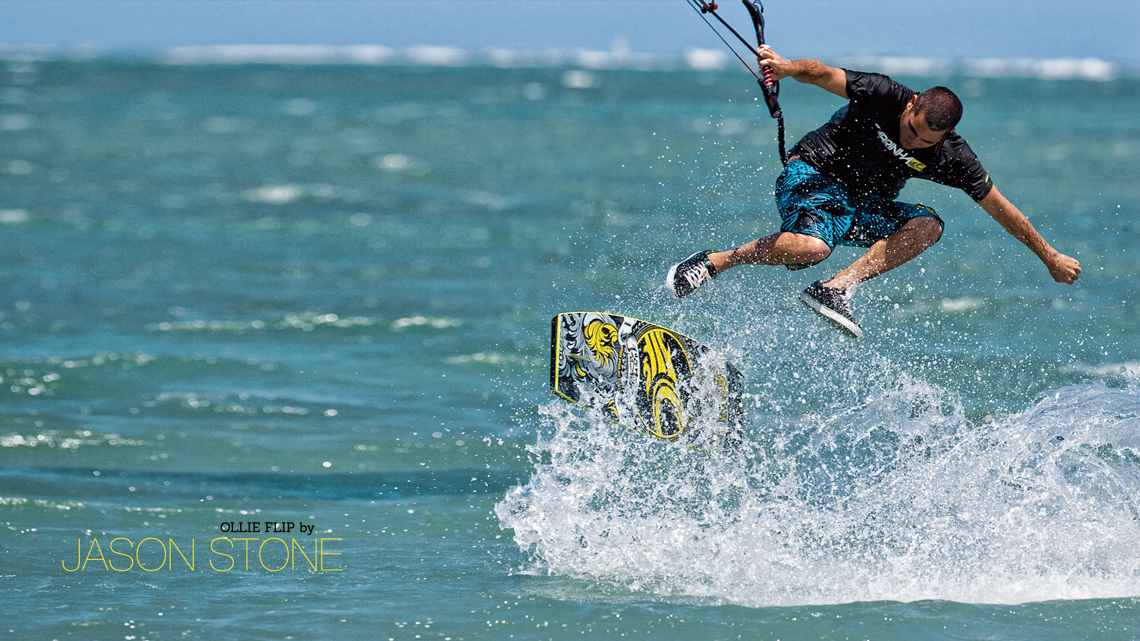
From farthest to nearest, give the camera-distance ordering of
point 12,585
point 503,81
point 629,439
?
point 503,81, point 629,439, point 12,585

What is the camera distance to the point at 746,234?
16797 millimetres

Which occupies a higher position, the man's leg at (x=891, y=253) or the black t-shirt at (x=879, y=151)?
the black t-shirt at (x=879, y=151)

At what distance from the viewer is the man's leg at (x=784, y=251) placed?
22.4 ft

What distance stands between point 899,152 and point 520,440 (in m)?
3.60

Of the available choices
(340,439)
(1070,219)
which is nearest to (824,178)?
(340,439)

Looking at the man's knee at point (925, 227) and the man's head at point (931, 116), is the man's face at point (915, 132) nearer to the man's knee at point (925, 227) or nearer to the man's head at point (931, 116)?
the man's head at point (931, 116)

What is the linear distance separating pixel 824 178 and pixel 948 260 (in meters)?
8.87

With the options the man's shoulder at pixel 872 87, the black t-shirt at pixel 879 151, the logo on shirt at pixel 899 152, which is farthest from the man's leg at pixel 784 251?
the man's shoulder at pixel 872 87

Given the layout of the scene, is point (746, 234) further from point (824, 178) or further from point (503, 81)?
point (503, 81)

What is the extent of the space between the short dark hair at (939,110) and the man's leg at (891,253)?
0.77m

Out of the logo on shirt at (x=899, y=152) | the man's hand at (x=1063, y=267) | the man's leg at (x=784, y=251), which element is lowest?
the man's hand at (x=1063, y=267)

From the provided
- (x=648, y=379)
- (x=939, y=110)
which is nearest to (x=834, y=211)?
(x=939, y=110)

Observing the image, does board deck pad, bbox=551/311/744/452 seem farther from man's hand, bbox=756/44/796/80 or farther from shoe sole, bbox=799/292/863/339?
man's hand, bbox=756/44/796/80

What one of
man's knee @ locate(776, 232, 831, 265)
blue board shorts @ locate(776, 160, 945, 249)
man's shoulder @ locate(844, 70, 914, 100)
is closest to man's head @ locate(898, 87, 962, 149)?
man's shoulder @ locate(844, 70, 914, 100)
